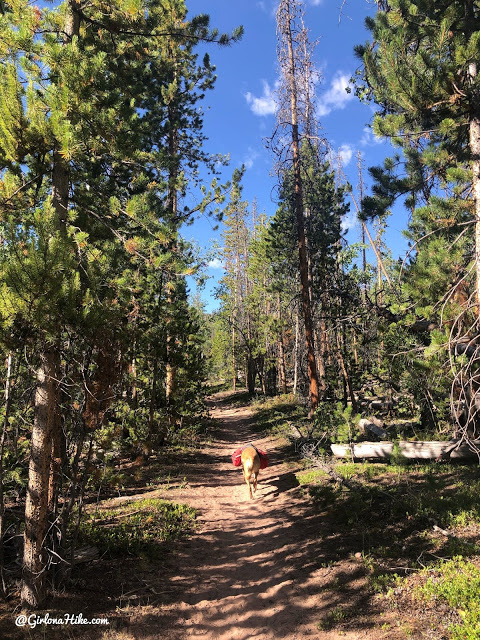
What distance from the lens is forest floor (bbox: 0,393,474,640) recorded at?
163 inches

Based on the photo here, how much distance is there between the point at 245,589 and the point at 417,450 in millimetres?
5657

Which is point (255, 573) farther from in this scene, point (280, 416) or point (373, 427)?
point (280, 416)

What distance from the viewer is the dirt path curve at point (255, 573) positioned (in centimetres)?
442

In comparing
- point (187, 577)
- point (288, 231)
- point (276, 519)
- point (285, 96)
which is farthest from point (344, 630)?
point (288, 231)

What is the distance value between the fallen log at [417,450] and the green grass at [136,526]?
15.5 ft

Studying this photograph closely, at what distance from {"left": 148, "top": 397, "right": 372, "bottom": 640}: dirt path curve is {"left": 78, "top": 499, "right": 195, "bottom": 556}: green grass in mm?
432

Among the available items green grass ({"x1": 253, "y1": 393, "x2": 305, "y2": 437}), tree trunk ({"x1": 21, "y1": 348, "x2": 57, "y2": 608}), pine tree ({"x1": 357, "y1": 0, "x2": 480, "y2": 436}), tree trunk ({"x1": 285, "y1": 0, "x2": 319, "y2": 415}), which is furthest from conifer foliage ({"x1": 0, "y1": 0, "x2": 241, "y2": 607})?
green grass ({"x1": 253, "y1": 393, "x2": 305, "y2": 437})

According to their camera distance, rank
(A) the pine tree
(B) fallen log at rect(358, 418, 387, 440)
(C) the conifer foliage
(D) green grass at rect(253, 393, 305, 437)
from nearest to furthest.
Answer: (C) the conifer foliage
(A) the pine tree
(B) fallen log at rect(358, 418, 387, 440)
(D) green grass at rect(253, 393, 305, 437)

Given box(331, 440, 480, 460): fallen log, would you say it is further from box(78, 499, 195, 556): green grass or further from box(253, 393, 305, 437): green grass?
box(253, 393, 305, 437): green grass

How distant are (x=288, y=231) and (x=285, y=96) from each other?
292 inches

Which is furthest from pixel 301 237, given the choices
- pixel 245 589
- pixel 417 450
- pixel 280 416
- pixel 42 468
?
pixel 42 468

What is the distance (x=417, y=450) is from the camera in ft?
29.0

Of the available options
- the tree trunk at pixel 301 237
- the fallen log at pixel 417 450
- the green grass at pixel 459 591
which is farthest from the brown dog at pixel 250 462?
the tree trunk at pixel 301 237

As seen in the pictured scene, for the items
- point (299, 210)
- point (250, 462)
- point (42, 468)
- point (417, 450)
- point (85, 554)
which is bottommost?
point (85, 554)
